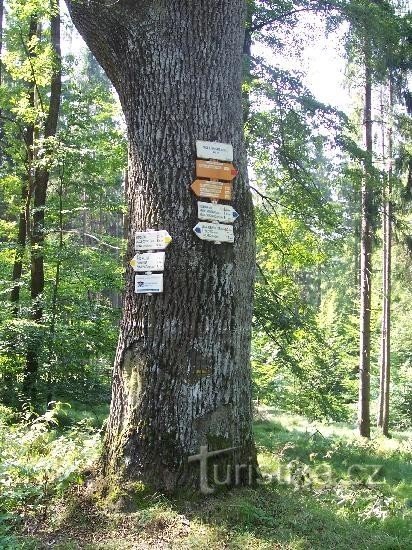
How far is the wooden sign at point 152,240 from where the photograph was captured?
337 cm

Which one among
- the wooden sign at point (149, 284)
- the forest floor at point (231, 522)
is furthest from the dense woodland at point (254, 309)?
the wooden sign at point (149, 284)

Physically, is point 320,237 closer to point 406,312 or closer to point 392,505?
point 392,505

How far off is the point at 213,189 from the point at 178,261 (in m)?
0.57

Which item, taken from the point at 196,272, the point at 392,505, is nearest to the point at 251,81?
the point at 196,272

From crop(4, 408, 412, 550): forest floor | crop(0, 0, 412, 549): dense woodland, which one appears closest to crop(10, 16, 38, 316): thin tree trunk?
crop(0, 0, 412, 549): dense woodland

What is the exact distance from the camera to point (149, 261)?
3.40 meters

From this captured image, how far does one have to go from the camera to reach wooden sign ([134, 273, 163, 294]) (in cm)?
335

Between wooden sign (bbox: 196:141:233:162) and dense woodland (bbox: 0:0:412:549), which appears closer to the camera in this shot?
dense woodland (bbox: 0:0:412:549)

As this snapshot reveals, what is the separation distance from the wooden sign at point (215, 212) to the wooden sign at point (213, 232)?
1.7 inches

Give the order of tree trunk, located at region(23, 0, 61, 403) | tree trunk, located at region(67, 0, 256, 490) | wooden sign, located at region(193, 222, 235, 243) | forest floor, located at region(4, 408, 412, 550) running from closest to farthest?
forest floor, located at region(4, 408, 412, 550) < tree trunk, located at region(67, 0, 256, 490) < wooden sign, located at region(193, 222, 235, 243) < tree trunk, located at region(23, 0, 61, 403)

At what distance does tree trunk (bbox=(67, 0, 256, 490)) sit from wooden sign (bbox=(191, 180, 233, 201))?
0.06m

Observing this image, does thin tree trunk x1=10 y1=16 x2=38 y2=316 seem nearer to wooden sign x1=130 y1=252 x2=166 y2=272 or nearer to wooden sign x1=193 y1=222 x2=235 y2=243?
wooden sign x1=130 y1=252 x2=166 y2=272

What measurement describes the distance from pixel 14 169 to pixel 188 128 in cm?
803

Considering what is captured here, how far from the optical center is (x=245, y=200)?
367 centimetres
